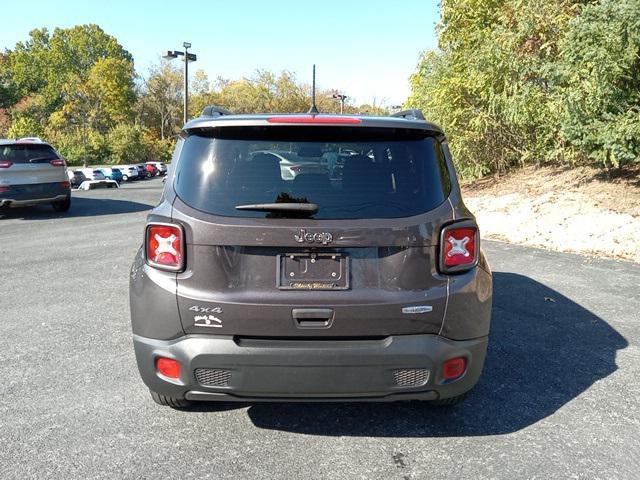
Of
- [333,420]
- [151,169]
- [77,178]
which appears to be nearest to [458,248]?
[333,420]

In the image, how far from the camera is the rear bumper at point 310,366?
268 cm

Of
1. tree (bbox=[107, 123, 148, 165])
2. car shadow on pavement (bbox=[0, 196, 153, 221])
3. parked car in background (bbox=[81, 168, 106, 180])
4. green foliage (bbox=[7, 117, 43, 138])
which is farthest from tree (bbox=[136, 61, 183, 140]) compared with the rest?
car shadow on pavement (bbox=[0, 196, 153, 221])

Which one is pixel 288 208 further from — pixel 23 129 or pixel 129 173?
pixel 23 129

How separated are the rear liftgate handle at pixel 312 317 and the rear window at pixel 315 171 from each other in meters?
0.46

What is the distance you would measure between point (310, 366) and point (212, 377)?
49 cm

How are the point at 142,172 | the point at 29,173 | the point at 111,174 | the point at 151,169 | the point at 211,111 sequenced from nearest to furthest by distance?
the point at 211,111
the point at 29,173
the point at 111,174
the point at 142,172
the point at 151,169

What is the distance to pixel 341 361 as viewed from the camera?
2.67 meters

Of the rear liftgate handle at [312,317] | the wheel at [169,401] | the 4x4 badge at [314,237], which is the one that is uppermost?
the 4x4 badge at [314,237]

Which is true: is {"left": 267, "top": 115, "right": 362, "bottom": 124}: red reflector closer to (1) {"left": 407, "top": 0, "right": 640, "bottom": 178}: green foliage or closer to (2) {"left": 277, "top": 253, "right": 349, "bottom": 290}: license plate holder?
(2) {"left": 277, "top": 253, "right": 349, "bottom": 290}: license plate holder

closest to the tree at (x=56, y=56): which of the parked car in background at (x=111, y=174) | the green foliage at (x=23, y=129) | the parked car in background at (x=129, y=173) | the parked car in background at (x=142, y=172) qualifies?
the green foliage at (x=23, y=129)

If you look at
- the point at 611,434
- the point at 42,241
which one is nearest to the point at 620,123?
the point at 611,434

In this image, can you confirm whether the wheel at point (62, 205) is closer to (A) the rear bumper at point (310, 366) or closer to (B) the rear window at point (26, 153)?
(B) the rear window at point (26, 153)

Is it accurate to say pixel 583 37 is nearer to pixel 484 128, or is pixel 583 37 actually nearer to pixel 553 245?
pixel 553 245

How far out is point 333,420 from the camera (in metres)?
3.30
